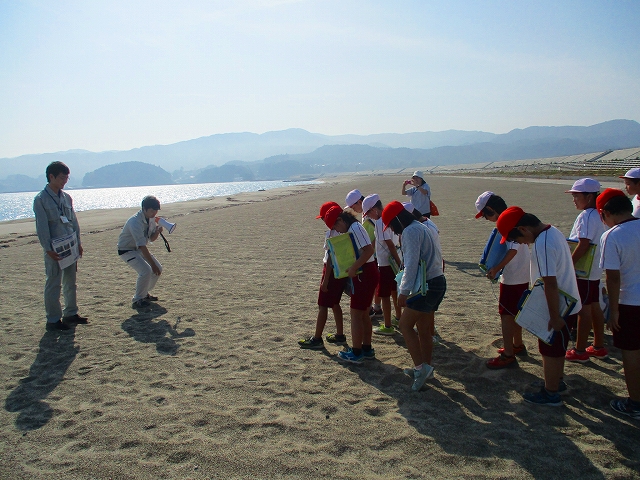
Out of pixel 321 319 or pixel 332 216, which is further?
pixel 321 319

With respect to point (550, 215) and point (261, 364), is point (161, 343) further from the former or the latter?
point (550, 215)

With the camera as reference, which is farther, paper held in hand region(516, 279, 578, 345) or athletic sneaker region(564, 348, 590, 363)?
athletic sneaker region(564, 348, 590, 363)

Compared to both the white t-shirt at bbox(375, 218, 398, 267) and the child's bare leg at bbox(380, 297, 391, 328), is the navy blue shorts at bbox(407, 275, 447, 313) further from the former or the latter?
the child's bare leg at bbox(380, 297, 391, 328)

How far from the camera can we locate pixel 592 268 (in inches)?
163

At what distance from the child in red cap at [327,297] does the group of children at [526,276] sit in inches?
0.5

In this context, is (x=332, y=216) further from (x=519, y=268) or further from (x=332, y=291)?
(x=519, y=268)

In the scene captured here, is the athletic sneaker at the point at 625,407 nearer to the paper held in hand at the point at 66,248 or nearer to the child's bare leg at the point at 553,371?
the child's bare leg at the point at 553,371

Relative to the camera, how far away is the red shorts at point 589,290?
4.22 metres

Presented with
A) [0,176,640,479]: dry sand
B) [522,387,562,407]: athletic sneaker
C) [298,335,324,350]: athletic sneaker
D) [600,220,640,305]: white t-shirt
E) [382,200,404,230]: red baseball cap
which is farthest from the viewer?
[298,335,324,350]: athletic sneaker

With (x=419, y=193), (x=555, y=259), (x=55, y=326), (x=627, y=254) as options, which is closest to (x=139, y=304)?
A: (x=55, y=326)

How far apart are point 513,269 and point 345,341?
219cm

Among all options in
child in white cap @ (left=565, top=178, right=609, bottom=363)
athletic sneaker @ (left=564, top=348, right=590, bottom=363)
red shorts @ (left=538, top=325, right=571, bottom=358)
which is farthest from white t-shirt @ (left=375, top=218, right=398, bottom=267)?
athletic sneaker @ (left=564, top=348, right=590, bottom=363)

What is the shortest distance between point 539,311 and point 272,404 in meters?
2.48

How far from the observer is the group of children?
10.6ft
